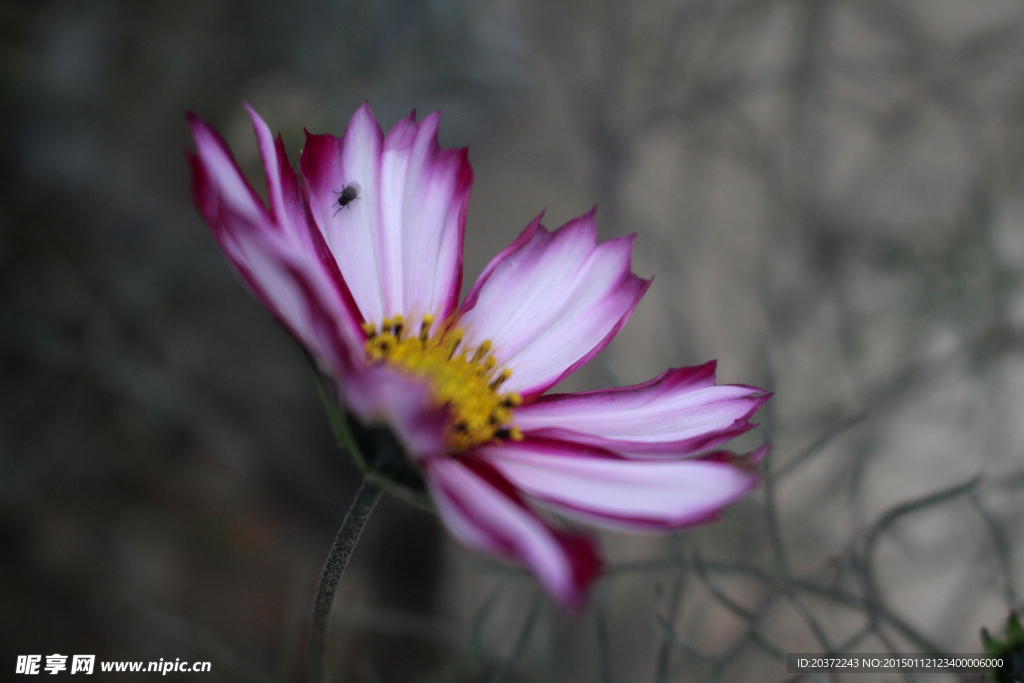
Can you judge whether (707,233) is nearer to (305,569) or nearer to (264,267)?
(305,569)

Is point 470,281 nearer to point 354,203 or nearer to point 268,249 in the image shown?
point 354,203

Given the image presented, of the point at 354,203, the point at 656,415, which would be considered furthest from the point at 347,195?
the point at 656,415

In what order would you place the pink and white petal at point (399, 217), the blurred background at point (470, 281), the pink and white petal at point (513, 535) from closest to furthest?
the pink and white petal at point (513, 535) < the pink and white petal at point (399, 217) < the blurred background at point (470, 281)

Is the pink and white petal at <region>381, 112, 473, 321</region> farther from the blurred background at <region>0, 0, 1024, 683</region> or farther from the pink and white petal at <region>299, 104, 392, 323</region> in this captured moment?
the blurred background at <region>0, 0, 1024, 683</region>

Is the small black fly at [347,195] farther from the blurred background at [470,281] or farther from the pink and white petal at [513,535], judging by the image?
the blurred background at [470,281]

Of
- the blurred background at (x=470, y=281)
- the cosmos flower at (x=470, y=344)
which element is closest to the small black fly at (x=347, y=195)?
the cosmos flower at (x=470, y=344)

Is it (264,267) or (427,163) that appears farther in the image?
(427,163)

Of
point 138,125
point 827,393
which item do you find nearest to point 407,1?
point 138,125
